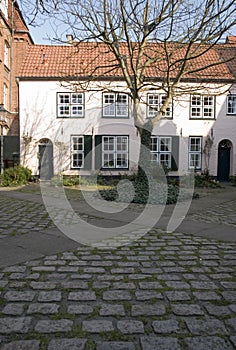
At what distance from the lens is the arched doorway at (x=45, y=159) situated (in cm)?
1942

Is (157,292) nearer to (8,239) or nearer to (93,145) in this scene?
(8,239)

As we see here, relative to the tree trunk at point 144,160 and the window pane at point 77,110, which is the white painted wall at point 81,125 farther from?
the tree trunk at point 144,160

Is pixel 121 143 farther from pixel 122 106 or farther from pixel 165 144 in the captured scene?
pixel 165 144

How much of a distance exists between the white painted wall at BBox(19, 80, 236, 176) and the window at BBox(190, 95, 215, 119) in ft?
0.95

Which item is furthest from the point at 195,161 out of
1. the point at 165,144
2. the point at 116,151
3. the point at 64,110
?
the point at 64,110

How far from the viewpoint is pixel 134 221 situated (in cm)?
732

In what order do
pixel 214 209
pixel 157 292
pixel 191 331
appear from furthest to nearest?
pixel 214 209 < pixel 157 292 < pixel 191 331

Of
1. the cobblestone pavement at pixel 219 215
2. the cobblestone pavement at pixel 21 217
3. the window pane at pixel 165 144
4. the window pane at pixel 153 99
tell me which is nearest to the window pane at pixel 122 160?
the window pane at pixel 165 144

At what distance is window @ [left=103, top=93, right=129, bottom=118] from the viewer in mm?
19328

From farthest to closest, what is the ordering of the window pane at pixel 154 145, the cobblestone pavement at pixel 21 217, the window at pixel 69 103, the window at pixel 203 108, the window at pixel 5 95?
the window at pixel 5 95 → the window pane at pixel 154 145 → the window at pixel 203 108 → the window at pixel 69 103 → the cobblestone pavement at pixel 21 217

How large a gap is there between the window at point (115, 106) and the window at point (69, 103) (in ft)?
4.87

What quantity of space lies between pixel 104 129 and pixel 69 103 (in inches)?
105

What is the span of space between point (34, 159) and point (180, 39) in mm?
11844

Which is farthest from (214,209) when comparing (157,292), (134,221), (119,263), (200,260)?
(157,292)
